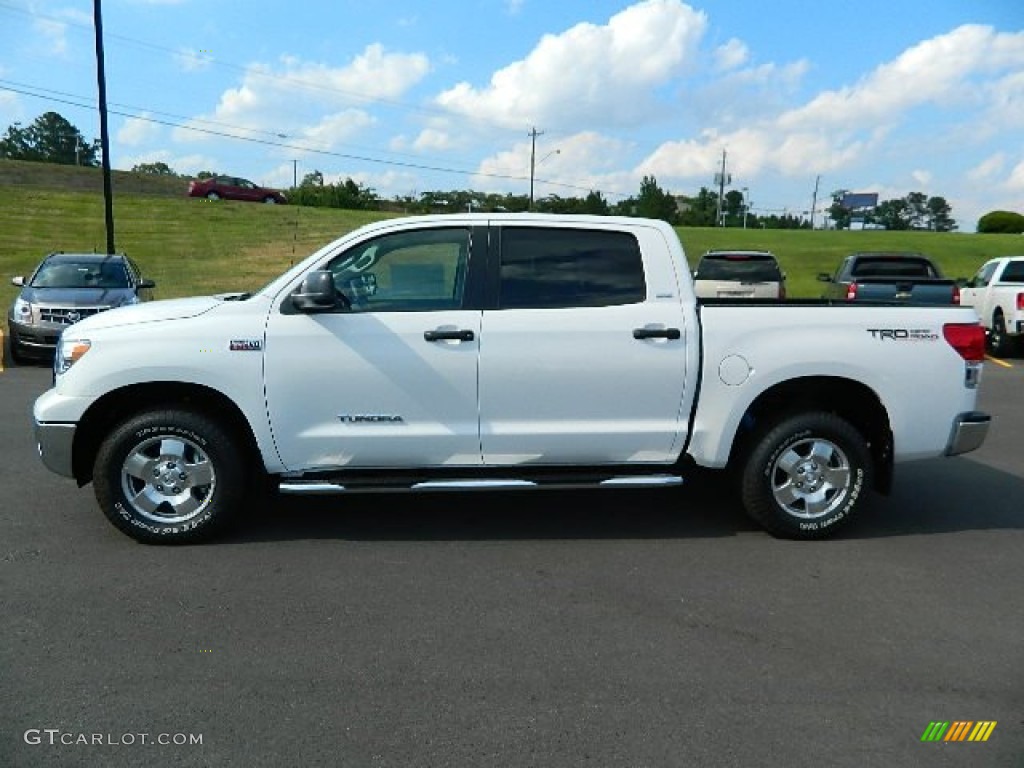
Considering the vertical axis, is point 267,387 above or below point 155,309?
below

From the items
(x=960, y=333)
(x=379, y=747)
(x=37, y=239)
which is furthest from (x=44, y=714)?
(x=37, y=239)

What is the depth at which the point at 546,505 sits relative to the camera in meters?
→ 5.92

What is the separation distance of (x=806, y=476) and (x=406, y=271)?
8.96 ft

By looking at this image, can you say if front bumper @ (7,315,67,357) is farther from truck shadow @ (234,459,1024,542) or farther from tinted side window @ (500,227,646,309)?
tinted side window @ (500,227,646,309)

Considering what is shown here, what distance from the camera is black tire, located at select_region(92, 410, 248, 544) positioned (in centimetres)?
492

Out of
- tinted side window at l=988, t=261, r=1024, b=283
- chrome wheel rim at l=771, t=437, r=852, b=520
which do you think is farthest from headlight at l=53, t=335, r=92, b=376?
tinted side window at l=988, t=261, r=1024, b=283

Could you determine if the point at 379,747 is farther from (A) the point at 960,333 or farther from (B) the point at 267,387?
(A) the point at 960,333

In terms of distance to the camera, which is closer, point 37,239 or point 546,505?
point 546,505

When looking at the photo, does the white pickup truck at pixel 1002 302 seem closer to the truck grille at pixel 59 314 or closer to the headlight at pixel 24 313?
the truck grille at pixel 59 314

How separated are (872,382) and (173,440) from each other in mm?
4138

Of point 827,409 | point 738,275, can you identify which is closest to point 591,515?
point 827,409

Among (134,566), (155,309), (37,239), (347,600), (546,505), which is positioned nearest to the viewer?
(347,600)

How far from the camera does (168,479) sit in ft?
16.4

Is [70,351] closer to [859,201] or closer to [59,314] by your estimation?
[59,314]
